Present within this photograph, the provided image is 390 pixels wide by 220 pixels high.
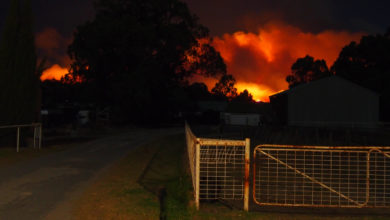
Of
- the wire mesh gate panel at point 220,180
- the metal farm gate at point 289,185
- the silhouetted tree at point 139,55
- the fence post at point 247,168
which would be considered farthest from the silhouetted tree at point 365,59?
the fence post at point 247,168

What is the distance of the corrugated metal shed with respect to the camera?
38344mm

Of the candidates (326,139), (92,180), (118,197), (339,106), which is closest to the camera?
(118,197)

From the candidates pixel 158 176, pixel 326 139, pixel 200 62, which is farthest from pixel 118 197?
pixel 200 62

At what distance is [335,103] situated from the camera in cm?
3844

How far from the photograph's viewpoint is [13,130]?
20.6 meters

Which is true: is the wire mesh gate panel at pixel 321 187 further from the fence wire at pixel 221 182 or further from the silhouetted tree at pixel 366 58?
the silhouetted tree at pixel 366 58

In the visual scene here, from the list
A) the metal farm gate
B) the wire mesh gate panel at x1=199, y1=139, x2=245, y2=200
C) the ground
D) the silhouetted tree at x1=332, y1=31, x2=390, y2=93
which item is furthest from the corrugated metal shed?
the wire mesh gate panel at x1=199, y1=139, x2=245, y2=200

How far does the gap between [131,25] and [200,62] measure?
1160 cm

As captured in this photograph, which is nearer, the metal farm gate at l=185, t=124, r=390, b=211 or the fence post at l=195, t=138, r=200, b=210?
the fence post at l=195, t=138, r=200, b=210

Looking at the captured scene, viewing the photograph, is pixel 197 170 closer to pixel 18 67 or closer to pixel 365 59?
pixel 18 67

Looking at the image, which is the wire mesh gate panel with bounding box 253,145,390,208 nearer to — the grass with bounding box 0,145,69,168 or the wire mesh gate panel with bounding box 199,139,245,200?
the wire mesh gate panel with bounding box 199,139,245,200

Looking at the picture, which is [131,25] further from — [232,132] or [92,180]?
[92,180]

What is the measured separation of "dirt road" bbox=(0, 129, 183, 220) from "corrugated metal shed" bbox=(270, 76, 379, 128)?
26142mm

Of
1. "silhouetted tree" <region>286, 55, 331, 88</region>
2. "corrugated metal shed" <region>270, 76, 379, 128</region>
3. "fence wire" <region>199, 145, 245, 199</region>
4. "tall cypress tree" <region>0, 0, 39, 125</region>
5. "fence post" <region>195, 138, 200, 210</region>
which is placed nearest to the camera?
"fence post" <region>195, 138, 200, 210</region>
